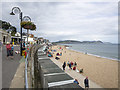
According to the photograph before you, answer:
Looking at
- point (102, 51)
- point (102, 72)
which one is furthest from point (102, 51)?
point (102, 72)

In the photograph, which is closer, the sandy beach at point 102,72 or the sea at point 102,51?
the sandy beach at point 102,72

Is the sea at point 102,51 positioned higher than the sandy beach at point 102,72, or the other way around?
the sandy beach at point 102,72

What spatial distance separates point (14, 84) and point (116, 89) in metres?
10.2

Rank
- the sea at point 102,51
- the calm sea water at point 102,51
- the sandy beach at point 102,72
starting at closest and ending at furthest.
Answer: the sandy beach at point 102,72 → the sea at point 102,51 → the calm sea water at point 102,51

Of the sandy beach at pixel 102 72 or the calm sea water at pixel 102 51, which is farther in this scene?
the calm sea water at pixel 102 51

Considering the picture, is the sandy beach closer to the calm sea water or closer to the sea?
the sea

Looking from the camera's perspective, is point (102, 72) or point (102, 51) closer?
point (102, 72)

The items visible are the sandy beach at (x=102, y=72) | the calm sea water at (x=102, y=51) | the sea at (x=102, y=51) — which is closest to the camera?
the sandy beach at (x=102, y=72)

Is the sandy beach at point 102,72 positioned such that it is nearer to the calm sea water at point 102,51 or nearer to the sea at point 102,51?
the sea at point 102,51

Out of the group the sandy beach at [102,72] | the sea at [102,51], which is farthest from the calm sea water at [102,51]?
the sandy beach at [102,72]

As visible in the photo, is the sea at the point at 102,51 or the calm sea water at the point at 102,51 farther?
the calm sea water at the point at 102,51

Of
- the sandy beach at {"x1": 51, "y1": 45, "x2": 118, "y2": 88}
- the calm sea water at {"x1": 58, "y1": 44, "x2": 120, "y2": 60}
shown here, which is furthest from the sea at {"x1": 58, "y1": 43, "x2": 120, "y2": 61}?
the sandy beach at {"x1": 51, "y1": 45, "x2": 118, "y2": 88}

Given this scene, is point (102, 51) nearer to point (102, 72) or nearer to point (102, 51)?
point (102, 51)

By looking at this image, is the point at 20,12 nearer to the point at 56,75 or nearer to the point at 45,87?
the point at 56,75
